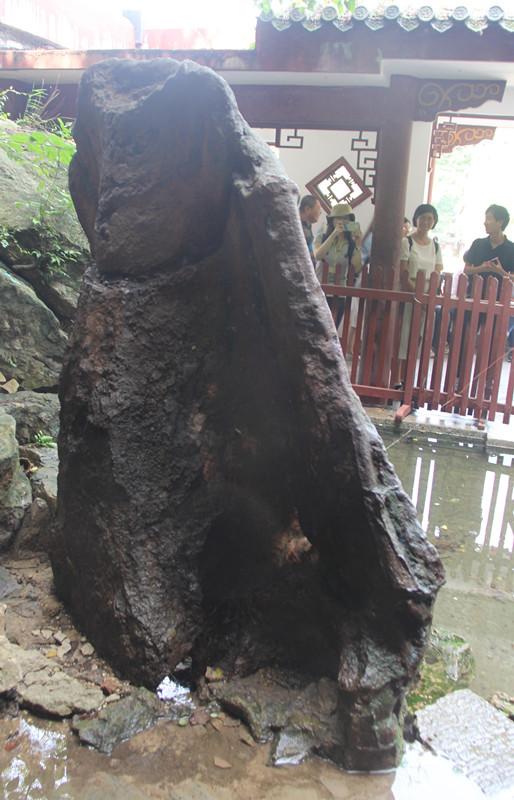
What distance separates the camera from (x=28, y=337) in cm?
508

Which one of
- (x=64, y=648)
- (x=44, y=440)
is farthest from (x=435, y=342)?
(x=64, y=648)

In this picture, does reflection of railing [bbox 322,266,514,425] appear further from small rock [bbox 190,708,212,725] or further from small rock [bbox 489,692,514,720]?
small rock [bbox 190,708,212,725]

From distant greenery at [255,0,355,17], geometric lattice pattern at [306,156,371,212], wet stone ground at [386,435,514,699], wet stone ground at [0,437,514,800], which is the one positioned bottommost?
wet stone ground at [386,435,514,699]

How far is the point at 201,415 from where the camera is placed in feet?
9.34

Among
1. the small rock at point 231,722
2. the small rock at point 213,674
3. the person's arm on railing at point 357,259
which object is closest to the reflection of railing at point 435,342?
the person's arm on railing at point 357,259

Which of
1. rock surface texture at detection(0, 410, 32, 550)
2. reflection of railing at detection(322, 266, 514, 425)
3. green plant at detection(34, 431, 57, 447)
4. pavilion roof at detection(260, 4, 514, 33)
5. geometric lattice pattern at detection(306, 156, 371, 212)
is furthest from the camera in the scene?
geometric lattice pattern at detection(306, 156, 371, 212)

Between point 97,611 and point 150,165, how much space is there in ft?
6.05

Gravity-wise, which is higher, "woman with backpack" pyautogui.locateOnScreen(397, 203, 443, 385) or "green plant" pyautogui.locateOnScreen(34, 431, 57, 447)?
"woman with backpack" pyautogui.locateOnScreen(397, 203, 443, 385)

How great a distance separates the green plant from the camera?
4289mm

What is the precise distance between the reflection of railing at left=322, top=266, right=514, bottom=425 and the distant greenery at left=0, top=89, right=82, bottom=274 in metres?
2.85

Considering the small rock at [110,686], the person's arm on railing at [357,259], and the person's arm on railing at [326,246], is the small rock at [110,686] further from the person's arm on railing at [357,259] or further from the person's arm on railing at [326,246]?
the person's arm on railing at [326,246]

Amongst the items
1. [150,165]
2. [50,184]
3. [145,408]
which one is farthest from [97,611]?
[50,184]

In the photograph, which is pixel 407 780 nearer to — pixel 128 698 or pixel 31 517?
pixel 128 698

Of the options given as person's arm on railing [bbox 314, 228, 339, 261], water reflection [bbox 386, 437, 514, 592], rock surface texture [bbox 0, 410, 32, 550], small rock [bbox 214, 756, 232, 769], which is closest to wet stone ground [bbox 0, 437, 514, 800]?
small rock [bbox 214, 756, 232, 769]
